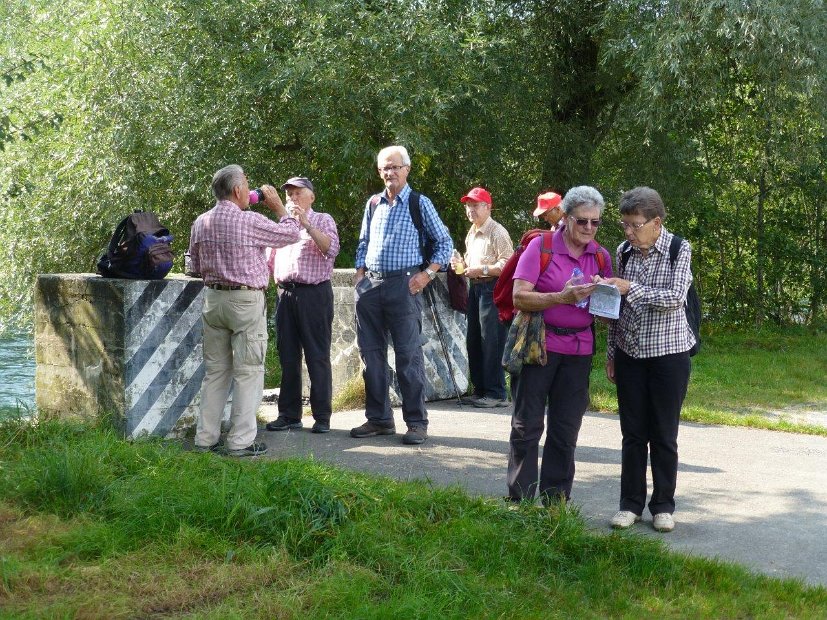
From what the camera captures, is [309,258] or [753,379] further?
[753,379]

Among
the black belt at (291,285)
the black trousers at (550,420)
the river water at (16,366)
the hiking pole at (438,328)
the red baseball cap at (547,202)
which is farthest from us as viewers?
the river water at (16,366)

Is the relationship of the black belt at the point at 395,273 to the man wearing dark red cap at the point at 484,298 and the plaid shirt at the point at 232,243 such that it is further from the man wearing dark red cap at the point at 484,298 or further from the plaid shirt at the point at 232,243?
the man wearing dark red cap at the point at 484,298

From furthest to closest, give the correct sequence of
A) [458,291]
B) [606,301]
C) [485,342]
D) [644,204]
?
[458,291], [485,342], [644,204], [606,301]

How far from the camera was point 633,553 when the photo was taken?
5191mm

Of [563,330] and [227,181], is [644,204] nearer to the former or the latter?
[563,330]

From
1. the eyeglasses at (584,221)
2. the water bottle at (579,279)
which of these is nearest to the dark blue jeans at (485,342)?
the water bottle at (579,279)

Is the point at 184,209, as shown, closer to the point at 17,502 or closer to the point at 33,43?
the point at 33,43

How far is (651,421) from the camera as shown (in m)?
5.95

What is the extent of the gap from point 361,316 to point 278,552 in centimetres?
347

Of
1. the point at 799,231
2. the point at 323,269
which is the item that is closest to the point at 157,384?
the point at 323,269

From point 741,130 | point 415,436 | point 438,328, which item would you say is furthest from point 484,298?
point 741,130

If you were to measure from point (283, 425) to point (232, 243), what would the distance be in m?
1.88

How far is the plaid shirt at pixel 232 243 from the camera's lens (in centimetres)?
726

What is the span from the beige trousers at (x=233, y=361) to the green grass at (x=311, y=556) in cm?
138
